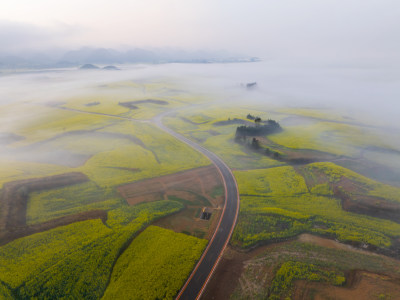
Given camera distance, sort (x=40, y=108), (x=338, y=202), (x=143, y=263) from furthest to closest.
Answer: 1. (x=40, y=108)
2. (x=338, y=202)
3. (x=143, y=263)

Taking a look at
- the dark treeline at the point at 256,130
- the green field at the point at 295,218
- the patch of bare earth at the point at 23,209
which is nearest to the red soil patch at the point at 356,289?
the green field at the point at 295,218

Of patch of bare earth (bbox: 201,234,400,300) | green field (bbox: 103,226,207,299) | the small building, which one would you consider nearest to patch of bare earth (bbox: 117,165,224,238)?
the small building

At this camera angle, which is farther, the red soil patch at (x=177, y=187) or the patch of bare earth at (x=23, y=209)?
the red soil patch at (x=177, y=187)

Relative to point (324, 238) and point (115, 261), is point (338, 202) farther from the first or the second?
point (115, 261)

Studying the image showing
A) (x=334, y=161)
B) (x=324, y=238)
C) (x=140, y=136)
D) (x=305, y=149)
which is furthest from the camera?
(x=140, y=136)

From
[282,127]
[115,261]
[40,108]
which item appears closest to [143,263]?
[115,261]

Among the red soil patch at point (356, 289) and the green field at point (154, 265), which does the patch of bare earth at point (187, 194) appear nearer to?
the green field at point (154, 265)

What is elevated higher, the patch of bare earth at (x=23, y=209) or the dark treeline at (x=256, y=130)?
the dark treeline at (x=256, y=130)
